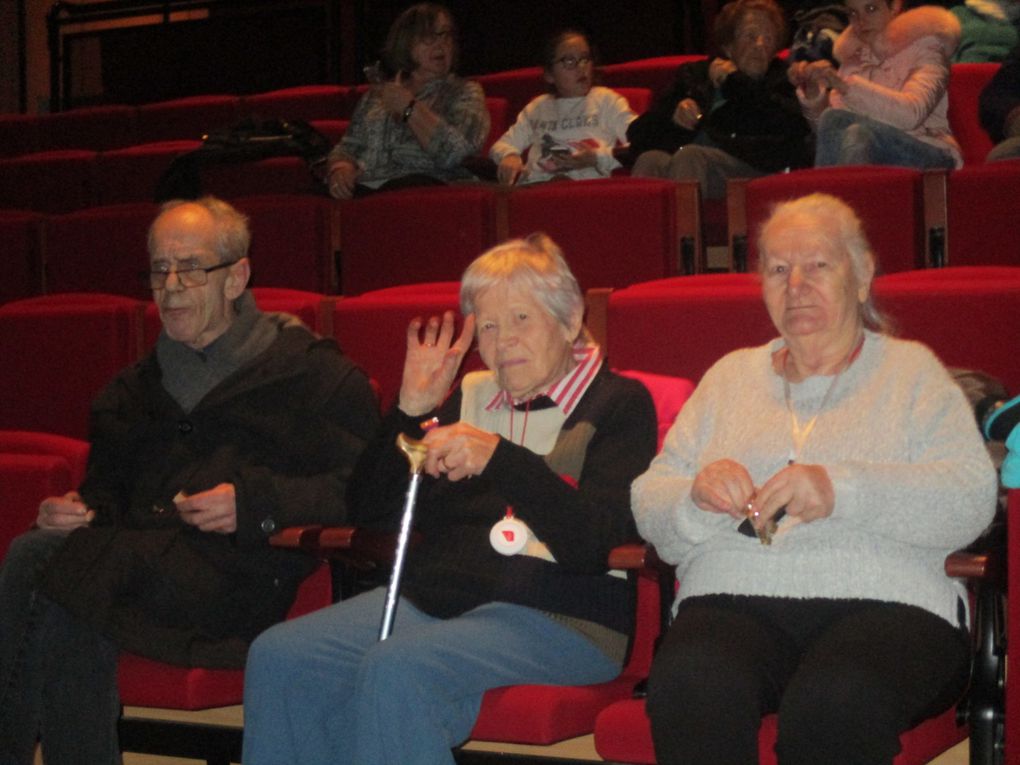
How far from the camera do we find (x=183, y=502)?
224 cm

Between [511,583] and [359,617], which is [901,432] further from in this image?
[359,617]

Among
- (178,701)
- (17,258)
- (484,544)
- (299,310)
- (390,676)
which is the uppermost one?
(17,258)

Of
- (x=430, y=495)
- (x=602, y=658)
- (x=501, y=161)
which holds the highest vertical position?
(x=501, y=161)

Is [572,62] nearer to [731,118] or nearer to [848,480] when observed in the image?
[731,118]

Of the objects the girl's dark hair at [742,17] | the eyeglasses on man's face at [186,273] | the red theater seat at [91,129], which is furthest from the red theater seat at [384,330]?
the red theater seat at [91,129]

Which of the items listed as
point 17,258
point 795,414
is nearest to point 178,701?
point 795,414

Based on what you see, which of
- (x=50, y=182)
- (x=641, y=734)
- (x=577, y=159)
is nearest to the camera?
(x=641, y=734)

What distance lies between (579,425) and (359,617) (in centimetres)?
42

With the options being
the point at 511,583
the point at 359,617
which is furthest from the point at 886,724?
the point at 359,617

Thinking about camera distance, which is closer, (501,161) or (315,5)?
(501,161)

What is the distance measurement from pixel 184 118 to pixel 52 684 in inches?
165

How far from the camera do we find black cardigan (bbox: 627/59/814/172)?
375cm

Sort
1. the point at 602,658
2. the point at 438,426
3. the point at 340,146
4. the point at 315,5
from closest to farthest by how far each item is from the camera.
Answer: the point at 602,658
the point at 438,426
the point at 340,146
the point at 315,5

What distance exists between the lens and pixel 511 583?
1.99 metres
